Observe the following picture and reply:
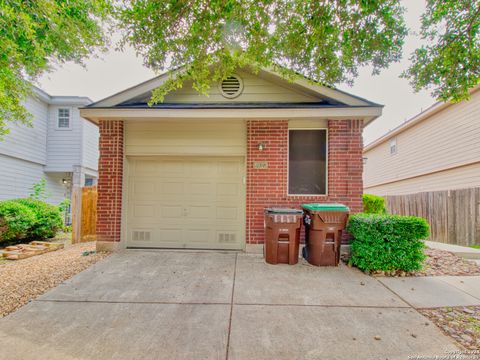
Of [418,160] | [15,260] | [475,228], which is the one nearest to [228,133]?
[15,260]

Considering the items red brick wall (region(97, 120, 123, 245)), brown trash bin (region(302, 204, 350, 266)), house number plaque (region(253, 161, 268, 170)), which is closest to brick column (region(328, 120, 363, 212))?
brown trash bin (region(302, 204, 350, 266))

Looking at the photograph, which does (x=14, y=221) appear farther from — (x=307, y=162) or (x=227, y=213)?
(x=307, y=162)

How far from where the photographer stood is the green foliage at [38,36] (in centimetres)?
429

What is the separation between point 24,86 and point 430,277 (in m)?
10.8

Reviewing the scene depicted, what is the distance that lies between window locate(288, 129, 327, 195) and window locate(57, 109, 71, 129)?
36.7 feet

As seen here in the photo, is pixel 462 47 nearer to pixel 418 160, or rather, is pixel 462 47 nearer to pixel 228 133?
pixel 228 133

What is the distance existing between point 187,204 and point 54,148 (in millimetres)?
9502

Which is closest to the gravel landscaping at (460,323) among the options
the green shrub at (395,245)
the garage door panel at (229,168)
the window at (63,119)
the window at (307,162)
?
the green shrub at (395,245)

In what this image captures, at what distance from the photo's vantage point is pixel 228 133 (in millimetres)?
6230

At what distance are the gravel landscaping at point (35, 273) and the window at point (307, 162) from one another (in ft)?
15.9

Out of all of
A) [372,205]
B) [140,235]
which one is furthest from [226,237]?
[372,205]

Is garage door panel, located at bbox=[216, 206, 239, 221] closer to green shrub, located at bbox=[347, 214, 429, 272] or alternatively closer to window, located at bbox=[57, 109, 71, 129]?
green shrub, located at bbox=[347, 214, 429, 272]

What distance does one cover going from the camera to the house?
231 inches

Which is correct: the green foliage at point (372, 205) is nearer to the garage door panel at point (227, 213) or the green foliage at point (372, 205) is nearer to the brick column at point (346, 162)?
the brick column at point (346, 162)
